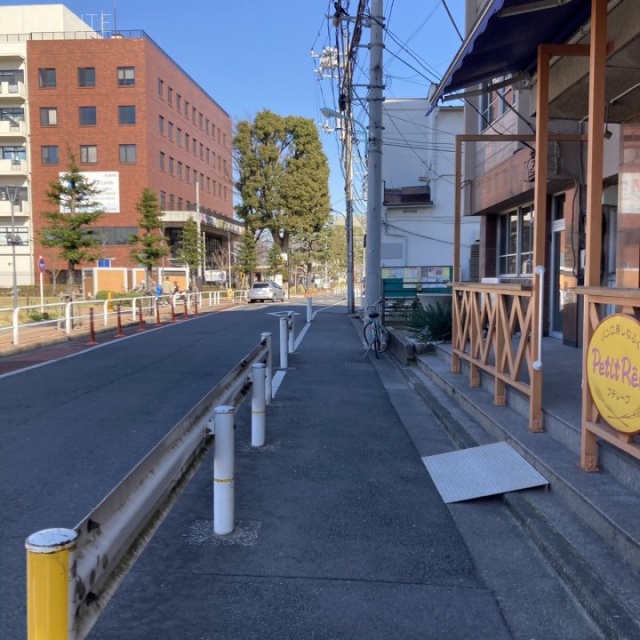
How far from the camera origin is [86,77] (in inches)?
2020

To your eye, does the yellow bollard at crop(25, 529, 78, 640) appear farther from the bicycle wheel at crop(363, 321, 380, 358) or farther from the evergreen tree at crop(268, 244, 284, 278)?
the evergreen tree at crop(268, 244, 284, 278)

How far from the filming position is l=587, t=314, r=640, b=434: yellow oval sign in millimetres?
3990

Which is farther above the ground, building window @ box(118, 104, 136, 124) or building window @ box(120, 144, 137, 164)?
building window @ box(118, 104, 136, 124)

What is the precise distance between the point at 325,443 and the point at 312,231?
56.0 meters

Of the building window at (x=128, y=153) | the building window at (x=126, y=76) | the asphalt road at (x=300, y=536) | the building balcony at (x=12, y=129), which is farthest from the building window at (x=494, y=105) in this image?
the building balcony at (x=12, y=129)

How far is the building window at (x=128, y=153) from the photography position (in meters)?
50.6

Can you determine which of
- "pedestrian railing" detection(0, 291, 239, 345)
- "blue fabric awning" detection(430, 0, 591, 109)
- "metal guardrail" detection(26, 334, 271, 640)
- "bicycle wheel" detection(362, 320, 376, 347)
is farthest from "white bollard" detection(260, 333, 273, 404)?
"pedestrian railing" detection(0, 291, 239, 345)

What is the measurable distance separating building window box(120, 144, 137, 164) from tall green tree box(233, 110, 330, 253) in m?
10.4

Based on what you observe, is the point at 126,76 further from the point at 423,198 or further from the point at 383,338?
the point at 383,338

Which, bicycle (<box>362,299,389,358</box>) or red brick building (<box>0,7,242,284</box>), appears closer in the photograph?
bicycle (<box>362,299,389,358</box>)

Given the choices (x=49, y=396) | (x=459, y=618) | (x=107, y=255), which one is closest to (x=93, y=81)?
(x=107, y=255)

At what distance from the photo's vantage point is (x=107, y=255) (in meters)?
50.7

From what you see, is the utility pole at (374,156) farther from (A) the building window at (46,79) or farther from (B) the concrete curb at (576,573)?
(A) the building window at (46,79)

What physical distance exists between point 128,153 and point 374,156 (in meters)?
38.7
